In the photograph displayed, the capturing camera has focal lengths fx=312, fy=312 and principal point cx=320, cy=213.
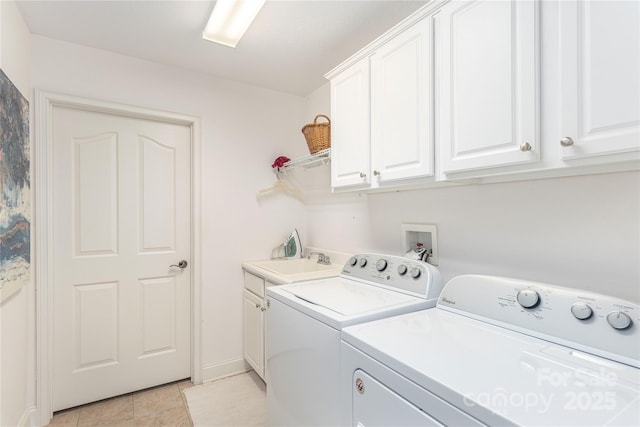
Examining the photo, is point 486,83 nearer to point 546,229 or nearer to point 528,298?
point 546,229

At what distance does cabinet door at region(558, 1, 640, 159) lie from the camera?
0.79 m

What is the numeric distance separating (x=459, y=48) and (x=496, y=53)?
161 mm

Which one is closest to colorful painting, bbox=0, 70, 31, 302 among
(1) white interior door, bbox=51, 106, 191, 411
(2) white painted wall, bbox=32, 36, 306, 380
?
(1) white interior door, bbox=51, 106, 191, 411

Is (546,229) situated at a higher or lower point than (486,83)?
lower

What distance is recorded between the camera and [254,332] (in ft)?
7.54

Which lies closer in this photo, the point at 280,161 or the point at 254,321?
the point at 254,321

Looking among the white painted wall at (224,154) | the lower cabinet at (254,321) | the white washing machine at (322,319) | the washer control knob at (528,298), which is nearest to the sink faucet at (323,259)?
the white painted wall at (224,154)

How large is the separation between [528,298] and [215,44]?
218cm

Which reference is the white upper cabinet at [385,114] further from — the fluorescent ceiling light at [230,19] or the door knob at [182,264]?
the door knob at [182,264]

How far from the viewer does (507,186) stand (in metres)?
1.36

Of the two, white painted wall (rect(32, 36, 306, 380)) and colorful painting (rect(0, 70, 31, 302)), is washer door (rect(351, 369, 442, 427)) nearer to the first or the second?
colorful painting (rect(0, 70, 31, 302))

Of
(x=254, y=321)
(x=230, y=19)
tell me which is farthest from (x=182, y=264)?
(x=230, y=19)

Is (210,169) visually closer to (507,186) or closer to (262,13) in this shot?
(262,13)

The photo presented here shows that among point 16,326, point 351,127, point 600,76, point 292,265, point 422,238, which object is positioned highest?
point 351,127
